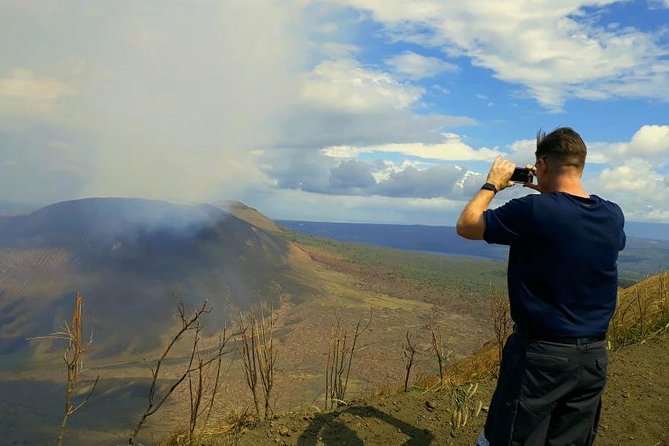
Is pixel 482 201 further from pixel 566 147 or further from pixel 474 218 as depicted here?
pixel 566 147

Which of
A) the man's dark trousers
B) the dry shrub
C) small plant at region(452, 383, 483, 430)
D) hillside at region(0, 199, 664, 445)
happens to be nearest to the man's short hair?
the man's dark trousers

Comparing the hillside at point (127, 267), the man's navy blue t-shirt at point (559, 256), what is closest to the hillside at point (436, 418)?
the man's navy blue t-shirt at point (559, 256)

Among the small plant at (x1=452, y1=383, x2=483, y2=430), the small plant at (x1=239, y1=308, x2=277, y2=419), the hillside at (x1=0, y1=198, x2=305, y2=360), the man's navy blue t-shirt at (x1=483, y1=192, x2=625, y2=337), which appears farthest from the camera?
the hillside at (x1=0, y1=198, x2=305, y2=360)

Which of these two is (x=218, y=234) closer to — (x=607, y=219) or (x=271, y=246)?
Result: (x=271, y=246)

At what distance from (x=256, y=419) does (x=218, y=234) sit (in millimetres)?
34205

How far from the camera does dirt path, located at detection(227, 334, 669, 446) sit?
4363 mm

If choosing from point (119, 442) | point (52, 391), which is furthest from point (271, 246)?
point (119, 442)

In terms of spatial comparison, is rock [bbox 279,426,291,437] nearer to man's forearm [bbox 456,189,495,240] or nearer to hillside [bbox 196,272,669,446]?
hillside [bbox 196,272,669,446]

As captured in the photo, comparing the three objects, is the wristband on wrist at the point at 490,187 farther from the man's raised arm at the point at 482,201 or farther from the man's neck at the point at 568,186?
the man's neck at the point at 568,186

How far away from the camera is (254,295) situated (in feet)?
99.1

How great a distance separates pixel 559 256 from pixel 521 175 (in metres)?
0.60

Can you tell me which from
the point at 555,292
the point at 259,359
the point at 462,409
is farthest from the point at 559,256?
the point at 259,359

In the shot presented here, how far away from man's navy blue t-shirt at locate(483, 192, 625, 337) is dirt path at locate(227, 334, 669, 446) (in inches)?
95.3

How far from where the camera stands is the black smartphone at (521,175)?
9.03 feet
